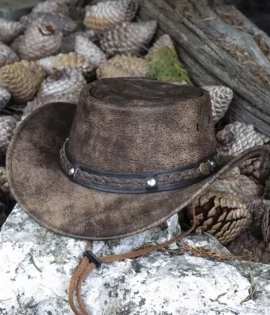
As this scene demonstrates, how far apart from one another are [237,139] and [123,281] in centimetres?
111

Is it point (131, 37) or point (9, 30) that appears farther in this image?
point (9, 30)

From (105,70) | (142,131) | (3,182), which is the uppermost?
(142,131)

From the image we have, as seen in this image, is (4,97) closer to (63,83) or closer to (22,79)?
(22,79)

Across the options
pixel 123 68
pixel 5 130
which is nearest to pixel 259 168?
pixel 123 68

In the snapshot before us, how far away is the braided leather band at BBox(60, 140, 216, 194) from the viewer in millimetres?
1804

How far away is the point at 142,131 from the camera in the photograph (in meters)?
1.79

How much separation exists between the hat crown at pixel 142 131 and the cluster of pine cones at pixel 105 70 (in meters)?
0.33

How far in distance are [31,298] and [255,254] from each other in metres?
0.93

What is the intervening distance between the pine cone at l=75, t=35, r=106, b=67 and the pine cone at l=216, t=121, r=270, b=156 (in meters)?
0.91

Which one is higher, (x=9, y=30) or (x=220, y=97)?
(x=220, y=97)

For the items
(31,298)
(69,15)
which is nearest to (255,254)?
(31,298)

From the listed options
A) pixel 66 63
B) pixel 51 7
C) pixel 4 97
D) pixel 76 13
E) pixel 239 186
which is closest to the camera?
pixel 239 186

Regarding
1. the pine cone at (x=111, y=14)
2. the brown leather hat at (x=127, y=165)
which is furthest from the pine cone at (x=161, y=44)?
the brown leather hat at (x=127, y=165)

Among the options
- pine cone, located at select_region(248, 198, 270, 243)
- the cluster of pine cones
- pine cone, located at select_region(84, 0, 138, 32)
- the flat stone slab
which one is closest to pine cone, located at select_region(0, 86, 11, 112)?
the cluster of pine cones
